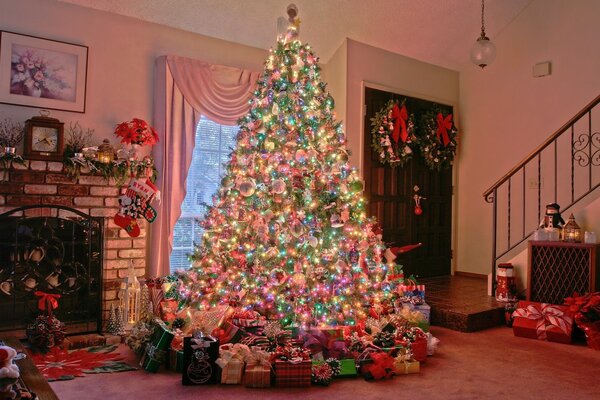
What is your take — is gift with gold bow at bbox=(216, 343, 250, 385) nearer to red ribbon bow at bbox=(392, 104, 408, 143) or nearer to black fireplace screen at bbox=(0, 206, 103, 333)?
black fireplace screen at bbox=(0, 206, 103, 333)

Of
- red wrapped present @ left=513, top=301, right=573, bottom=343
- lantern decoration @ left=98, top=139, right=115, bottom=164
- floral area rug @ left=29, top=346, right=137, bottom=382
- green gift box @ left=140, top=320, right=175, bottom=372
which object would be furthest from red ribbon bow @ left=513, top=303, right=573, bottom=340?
lantern decoration @ left=98, top=139, right=115, bottom=164

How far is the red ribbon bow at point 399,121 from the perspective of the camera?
593 cm

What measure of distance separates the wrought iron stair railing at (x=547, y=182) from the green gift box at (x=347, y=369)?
2425 millimetres

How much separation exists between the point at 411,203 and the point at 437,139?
34.0 inches

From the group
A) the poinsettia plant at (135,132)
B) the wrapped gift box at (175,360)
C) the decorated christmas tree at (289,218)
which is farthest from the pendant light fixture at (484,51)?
the wrapped gift box at (175,360)

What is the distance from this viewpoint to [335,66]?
18.8ft

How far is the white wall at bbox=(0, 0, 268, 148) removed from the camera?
4078 mm

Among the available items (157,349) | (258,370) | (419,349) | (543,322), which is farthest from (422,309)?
(157,349)

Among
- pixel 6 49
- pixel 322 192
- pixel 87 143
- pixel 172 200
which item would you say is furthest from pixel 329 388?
pixel 6 49

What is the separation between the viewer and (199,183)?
5.00m

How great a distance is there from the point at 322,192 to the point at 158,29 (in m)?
2.30

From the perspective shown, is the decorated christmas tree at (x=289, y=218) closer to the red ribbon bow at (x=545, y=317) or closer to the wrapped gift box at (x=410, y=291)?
the wrapped gift box at (x=410, y=291)

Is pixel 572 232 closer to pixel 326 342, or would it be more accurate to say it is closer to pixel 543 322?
pixel 543 322

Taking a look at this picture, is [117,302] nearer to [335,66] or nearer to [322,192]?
[322,192]
